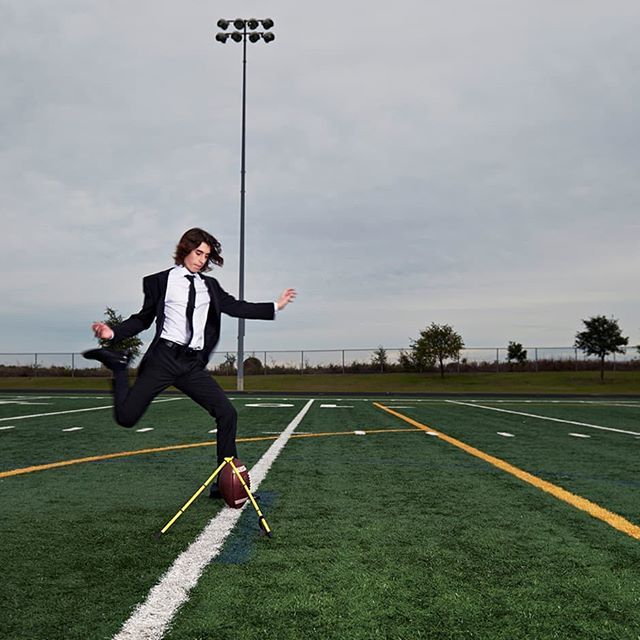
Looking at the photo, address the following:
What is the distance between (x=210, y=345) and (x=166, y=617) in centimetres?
206

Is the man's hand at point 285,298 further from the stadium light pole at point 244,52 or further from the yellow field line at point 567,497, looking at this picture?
the stadium light pole at point 244,52

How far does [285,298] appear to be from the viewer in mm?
4363

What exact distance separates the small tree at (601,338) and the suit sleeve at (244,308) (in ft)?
160

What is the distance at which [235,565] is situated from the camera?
114 inches

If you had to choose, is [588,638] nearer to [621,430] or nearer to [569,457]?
[569,457]

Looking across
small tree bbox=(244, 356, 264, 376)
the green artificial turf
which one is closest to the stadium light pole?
the green artificial turf

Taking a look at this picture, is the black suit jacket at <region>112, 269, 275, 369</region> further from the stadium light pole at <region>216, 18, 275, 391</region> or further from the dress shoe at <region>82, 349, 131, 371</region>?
the stadium light pole at <region>216, 18, 275, 391</region>

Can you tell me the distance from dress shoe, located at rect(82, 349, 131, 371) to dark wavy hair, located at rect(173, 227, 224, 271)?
0.74 meters

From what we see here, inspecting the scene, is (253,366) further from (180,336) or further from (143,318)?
(180,336)

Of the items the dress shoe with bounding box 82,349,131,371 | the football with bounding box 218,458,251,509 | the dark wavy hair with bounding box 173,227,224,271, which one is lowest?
the football with bounding box 218,458,251,509

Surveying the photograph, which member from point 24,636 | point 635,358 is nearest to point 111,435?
point 24,636

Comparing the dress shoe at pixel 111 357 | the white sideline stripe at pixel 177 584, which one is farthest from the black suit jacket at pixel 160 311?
the white sideline stripe at pixel 177 584

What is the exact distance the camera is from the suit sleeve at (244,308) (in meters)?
4.21

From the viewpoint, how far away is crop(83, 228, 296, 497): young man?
3902 millimetres
